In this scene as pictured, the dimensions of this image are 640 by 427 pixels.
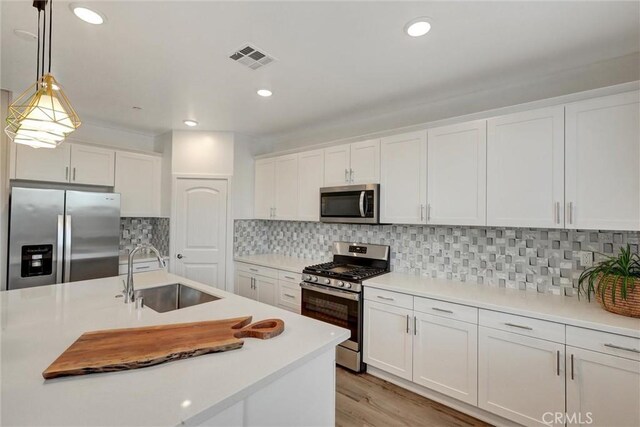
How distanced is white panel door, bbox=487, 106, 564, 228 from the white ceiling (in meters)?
0.46

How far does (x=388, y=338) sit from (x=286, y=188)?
2.17 metres

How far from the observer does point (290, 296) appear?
134 inches

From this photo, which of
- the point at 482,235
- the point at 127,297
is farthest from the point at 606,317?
the point at 127,297

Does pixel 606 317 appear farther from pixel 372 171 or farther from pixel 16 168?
pixel 16 168

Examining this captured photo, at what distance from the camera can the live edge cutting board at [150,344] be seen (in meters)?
1.11

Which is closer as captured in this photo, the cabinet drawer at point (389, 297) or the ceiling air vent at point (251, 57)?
the ceiling air vent at point (251, 57)

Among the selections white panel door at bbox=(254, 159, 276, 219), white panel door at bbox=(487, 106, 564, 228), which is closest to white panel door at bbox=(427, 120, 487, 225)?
white panel door at bbox=(487, 106, 564, 228)

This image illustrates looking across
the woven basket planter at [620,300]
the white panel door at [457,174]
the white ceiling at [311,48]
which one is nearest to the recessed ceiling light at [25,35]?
the white ceiling at [311,48]

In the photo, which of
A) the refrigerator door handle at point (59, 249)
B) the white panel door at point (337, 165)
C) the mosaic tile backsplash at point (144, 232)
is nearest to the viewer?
the refrigerator door handle at point (59, 249)

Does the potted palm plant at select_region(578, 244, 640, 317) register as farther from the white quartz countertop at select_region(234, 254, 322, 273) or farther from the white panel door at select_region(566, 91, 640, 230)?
the white quartz countertop at select_region(234, 254, 322, 273)

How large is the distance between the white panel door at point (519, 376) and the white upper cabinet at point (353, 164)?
1684 mm

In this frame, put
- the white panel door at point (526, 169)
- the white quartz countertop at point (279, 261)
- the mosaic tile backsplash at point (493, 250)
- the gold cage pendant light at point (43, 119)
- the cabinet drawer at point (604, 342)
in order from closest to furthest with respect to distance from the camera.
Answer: the gold cage pendant light at point (43, 119) → the cabinet drawer at point (604, 342) → the white panel door at point (526, 169) → the mosaic tile backsplash at point (493, 250) → the white quartz countertop at point (279, 261)

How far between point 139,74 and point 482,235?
318 centimetres

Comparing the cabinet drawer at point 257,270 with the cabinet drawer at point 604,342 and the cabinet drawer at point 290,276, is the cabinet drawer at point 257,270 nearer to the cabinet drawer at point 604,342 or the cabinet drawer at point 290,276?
the cabinet drawer at point 290,276
